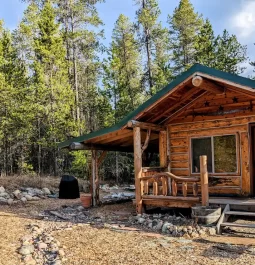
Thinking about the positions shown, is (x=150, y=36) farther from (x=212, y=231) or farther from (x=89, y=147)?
(x=212, y=231)

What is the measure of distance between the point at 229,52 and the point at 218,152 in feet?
49.2

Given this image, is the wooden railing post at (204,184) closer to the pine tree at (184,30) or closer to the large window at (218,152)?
the large window at (218,152)

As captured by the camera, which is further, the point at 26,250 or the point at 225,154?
the point at 225,154

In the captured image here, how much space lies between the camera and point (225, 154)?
978 cm

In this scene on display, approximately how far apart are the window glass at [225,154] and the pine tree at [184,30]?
17.5m

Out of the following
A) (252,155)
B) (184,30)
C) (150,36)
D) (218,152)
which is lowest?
(252,155)

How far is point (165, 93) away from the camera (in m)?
9.06

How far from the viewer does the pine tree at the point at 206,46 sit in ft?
74.5

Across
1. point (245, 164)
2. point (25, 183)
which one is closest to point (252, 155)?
point (245, 164)

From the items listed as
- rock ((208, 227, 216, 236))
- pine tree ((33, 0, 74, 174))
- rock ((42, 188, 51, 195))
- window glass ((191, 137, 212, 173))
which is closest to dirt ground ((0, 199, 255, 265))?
rock ((208, 227, 216, 236))

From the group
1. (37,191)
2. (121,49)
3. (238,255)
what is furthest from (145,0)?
(238,255)

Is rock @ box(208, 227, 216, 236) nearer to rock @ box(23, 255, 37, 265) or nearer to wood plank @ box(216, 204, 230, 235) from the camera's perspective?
wood plank @ box(216, 204, 230, 235)

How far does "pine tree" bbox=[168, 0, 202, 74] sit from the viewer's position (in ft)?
88.5

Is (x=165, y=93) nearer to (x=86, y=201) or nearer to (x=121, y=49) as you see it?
(x=86, y=201)
